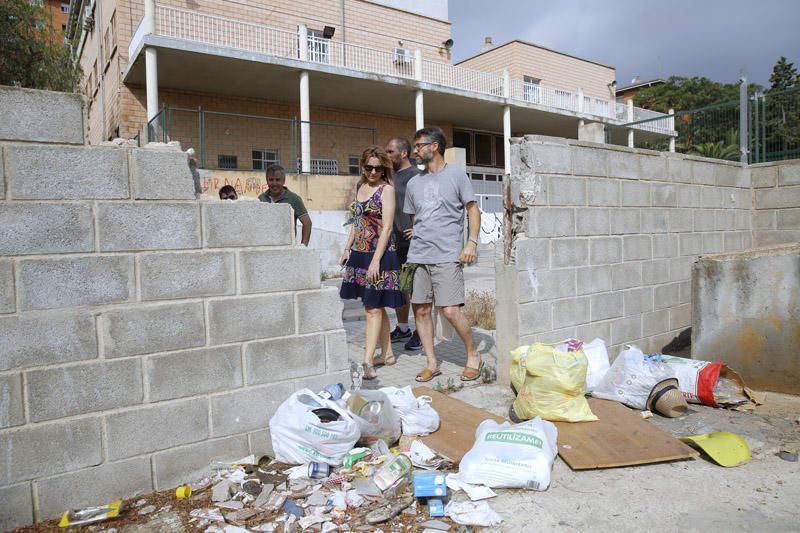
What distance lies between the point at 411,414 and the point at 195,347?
1417 millimetres

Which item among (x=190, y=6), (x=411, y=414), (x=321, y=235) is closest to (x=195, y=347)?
(x=411, y=414)

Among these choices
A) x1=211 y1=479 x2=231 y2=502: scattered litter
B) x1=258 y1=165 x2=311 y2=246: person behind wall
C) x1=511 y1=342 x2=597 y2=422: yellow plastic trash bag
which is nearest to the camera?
x1=211 y1=479 x2=231 y2=502: scattered litter

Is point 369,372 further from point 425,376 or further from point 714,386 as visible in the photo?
point 714,386

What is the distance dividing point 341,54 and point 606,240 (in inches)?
643

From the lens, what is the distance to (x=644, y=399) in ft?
13.5

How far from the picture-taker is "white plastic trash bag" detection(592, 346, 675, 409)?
413 centimetres

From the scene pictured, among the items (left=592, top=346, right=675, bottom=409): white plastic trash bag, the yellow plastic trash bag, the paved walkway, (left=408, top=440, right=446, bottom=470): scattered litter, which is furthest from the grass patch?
(left=408, top=440, right=446, bottom=470): scattered litter

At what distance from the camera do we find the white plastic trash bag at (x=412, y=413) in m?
3.58

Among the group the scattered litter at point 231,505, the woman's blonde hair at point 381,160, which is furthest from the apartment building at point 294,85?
the scattered litter at point 231,505

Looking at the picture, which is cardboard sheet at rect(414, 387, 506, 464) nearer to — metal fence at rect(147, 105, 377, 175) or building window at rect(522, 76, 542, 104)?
metal fence at rect(147, 105, 377, 175)

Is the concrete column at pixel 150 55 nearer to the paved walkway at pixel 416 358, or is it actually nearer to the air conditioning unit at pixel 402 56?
the air conditioning unit at pixel 402 56

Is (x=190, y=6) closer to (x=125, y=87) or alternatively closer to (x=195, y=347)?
(x=125, y=87)

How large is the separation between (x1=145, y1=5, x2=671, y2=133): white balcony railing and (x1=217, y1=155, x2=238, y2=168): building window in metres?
3.46

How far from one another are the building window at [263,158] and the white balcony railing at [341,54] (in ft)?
10.9
